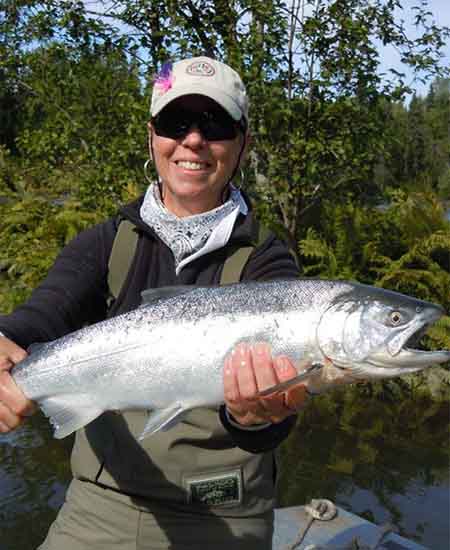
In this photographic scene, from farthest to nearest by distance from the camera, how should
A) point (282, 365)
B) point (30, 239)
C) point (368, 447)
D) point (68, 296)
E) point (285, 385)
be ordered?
point (30, 239)
point (368, 447)
point (68, 296)
point (282, 365)
point (285, 385)

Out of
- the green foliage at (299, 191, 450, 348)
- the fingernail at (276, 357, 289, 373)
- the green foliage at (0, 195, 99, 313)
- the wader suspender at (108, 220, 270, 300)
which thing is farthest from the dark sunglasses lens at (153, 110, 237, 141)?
the green foliage at (0, 195, 99, 313)

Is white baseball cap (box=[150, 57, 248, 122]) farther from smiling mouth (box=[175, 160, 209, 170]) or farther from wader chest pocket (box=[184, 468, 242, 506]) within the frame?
wader chest pocket (box=[184, 468, 242, 506])

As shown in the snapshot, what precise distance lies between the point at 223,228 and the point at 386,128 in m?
7.82

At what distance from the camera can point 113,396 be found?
2766mm

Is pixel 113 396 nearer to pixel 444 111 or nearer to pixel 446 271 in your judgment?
pixel 446 271

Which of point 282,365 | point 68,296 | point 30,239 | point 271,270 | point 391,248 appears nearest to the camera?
point 282,365

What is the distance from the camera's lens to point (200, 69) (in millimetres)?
3049

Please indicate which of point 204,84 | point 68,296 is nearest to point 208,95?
point 204,84

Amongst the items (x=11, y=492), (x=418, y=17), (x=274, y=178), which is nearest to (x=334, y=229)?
(x=274, y=178)

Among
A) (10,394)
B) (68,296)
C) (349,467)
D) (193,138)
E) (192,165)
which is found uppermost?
(193,138)

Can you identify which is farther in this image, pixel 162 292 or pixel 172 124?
pixel 172 124

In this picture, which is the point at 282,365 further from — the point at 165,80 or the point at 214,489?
the point at 165,80

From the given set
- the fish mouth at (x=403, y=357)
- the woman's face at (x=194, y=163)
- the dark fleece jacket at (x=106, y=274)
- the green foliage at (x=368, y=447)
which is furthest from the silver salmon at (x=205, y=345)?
the green foliage at (x=368, y=447)

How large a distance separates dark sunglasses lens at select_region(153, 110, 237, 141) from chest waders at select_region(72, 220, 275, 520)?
1361 millimetres
